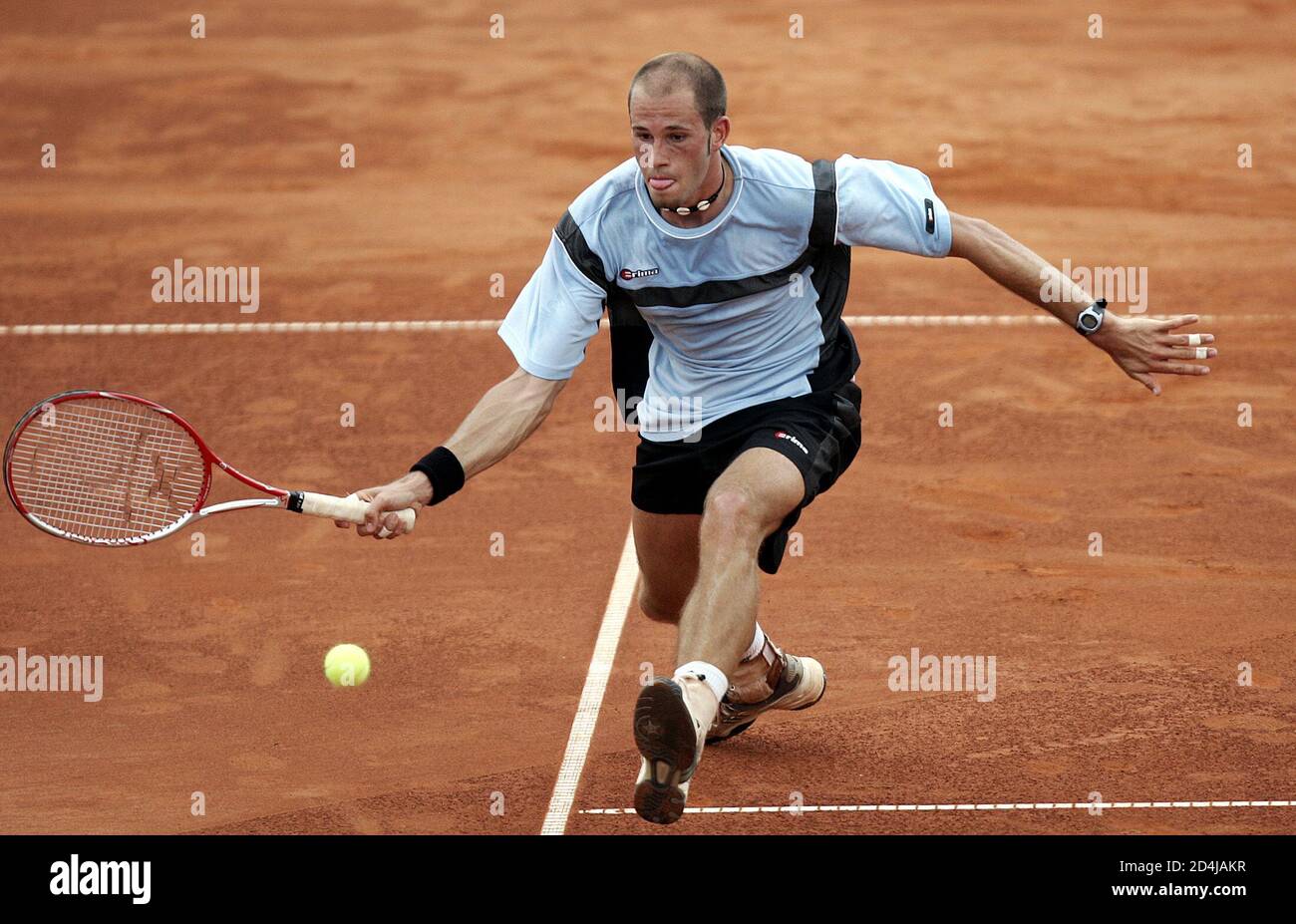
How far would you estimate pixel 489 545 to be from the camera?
28.6ft

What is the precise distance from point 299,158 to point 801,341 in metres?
10.4

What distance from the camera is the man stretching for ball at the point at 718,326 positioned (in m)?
5.42

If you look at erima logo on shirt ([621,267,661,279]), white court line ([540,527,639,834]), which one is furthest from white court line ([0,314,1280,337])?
erima logo on shirt ([621,267,661,279])

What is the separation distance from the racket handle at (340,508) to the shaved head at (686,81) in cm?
143

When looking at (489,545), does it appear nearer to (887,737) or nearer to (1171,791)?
(887,737)

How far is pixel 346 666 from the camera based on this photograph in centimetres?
700

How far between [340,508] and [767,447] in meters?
1.31

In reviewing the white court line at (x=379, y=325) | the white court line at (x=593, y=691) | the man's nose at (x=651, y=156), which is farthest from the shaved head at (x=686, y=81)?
the white court line at (x=379, y=325)

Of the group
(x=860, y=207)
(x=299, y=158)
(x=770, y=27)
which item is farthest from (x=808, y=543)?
(x=770, y=27)

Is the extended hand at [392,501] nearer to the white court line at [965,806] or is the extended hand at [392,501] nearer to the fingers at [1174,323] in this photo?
the white court line at [965,806]

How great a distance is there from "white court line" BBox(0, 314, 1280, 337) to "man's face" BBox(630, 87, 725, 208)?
618 cm

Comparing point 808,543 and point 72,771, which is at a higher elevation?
point 808,543

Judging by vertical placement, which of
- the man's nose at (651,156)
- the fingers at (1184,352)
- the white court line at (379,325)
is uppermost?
the man's nose at (651,156)

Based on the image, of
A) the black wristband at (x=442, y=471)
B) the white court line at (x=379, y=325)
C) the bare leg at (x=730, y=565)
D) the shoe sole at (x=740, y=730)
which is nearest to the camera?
the bare leg at (x=730, y=565)
